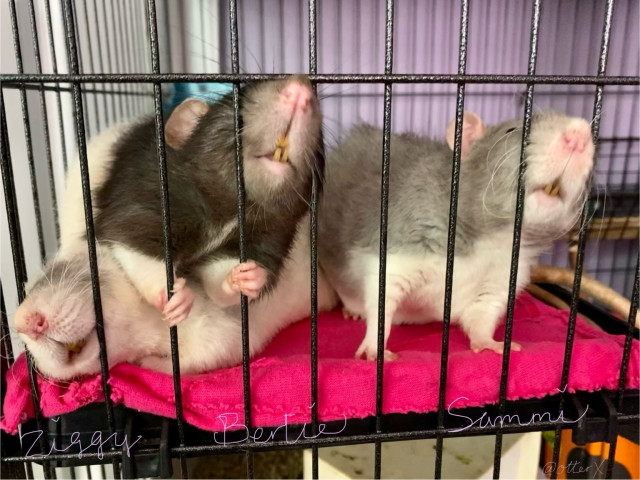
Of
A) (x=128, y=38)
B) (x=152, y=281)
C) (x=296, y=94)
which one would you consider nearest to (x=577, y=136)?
(x=296, y=94)

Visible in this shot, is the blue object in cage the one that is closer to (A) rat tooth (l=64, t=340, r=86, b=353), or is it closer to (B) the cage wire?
(B) the cage wire

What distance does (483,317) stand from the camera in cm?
102

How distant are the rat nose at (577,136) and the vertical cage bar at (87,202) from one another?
69 centimetres

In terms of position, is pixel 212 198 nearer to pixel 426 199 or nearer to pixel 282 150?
pixel 282 150

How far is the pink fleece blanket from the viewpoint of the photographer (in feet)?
2.40

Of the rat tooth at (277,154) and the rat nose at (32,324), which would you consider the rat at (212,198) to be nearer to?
the rat tooth at (277,154)

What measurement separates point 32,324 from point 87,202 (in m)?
0.20

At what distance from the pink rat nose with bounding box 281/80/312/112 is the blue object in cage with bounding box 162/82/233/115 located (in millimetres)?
172

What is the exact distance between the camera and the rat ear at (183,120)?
2.79 ft

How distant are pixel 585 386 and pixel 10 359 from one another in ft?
2.86

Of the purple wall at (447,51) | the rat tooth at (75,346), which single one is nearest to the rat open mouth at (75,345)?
the rat tooth at (75,346)

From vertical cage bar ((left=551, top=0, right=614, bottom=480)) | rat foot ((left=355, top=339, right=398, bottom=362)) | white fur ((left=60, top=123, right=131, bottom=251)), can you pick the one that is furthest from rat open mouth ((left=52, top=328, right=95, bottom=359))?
vertical cage bar ((left=551, top=0, right=614, bottom=480))

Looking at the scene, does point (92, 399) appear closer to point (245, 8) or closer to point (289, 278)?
point (289, 278)

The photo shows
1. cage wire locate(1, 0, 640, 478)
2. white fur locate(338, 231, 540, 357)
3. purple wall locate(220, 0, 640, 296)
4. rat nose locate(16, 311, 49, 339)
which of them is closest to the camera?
rat nose locate(16, 311, 49, 339)
